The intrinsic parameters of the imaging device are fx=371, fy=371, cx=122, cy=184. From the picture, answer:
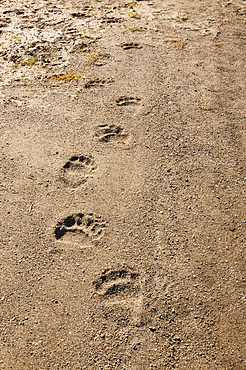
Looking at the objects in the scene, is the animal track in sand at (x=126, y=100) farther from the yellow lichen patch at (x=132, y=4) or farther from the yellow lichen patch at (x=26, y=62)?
the yellow lichen patch at (x=132, y=4)

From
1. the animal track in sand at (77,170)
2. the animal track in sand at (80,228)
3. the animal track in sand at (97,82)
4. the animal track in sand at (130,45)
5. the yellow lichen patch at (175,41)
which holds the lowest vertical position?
the animal track in sand at (80,228)

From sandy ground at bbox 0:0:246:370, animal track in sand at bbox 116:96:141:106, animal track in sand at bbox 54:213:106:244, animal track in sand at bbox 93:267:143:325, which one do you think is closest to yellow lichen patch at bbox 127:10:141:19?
sandy ground at bbox 0:0:246:370

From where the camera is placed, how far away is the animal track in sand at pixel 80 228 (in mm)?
2561

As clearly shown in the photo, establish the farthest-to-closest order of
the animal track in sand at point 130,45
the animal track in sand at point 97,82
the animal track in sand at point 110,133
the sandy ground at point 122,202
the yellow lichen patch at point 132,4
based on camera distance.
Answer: the yellow lichen patch at point 132,4
the animal track in sand at point 130,45
the animal track in sand at point 97,82
the animal track in sand at point 110,133
the sandy ground at point 122,202

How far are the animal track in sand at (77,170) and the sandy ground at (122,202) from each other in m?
0.01

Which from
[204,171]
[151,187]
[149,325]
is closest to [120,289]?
[149,325]

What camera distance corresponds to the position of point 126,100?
12.5 ft

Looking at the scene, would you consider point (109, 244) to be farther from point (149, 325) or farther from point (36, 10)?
point (36, 10)

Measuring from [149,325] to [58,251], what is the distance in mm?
780

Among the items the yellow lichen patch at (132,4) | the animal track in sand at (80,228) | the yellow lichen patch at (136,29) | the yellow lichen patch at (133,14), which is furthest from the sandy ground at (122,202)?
the yellow lichen patch at (132,4)

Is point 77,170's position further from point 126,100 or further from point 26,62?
point 26,62

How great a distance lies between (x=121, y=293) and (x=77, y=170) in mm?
1179

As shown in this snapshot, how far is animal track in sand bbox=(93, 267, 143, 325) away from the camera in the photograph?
2150mm

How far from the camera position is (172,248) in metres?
2.48
